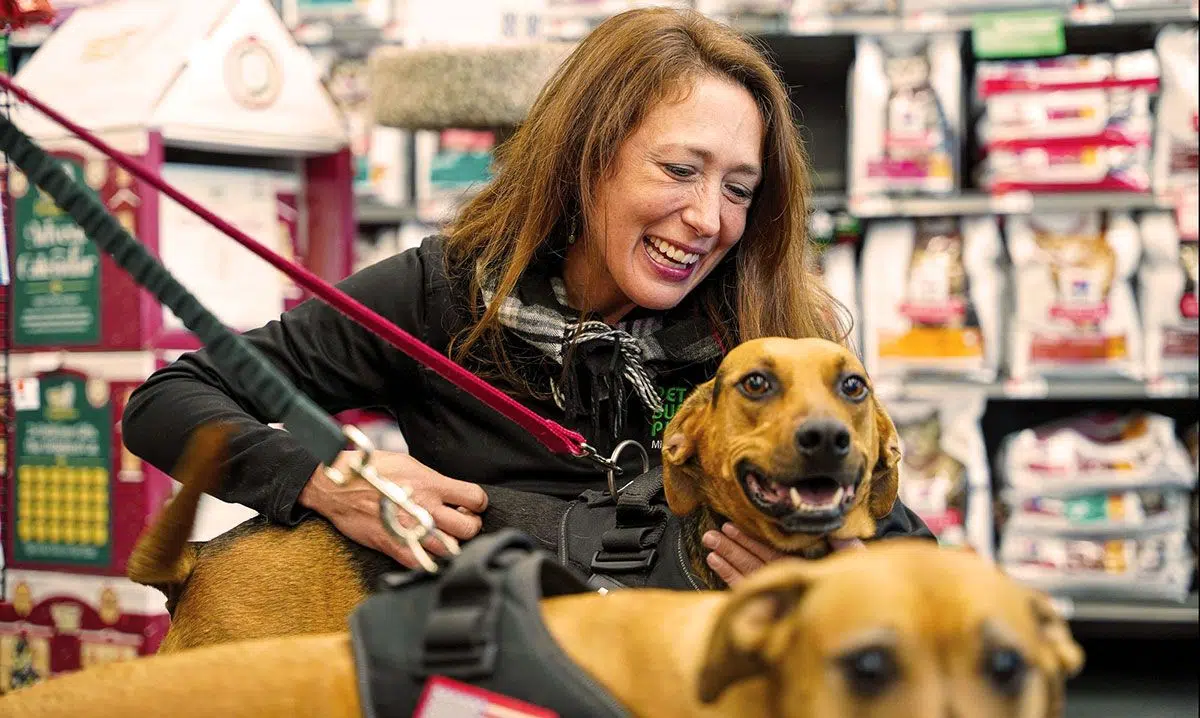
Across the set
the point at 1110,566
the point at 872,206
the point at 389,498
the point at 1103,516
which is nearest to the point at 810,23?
the point at 872,206

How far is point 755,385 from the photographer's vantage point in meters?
1.34

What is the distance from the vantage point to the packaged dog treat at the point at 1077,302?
10.8 feet

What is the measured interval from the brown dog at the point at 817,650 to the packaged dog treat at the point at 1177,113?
3.12 metres

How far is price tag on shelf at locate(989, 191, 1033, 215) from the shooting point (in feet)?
10.8

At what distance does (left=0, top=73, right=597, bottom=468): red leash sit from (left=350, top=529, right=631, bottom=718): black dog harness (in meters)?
0.62

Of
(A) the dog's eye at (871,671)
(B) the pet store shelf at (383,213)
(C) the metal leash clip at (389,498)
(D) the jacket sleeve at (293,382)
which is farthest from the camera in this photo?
(B) the pet store shelf at (383,213)

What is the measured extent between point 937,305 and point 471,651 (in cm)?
293

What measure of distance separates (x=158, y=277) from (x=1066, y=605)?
3.03 m

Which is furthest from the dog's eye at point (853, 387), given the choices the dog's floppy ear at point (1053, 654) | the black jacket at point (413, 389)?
the dog's floppy ear at point (1053, 654)

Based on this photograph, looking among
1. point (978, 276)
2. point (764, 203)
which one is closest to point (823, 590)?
point (764, 203)

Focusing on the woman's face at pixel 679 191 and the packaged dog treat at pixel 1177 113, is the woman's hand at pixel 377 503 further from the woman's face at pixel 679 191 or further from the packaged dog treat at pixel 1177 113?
the packaged dog treat at pixel 1177 113

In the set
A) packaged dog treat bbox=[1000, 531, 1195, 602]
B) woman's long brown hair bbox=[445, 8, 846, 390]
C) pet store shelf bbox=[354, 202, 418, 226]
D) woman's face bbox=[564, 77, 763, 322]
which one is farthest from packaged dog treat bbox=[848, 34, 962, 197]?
woman's face bbox=[564, 77, 763, 322]

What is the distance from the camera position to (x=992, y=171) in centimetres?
337

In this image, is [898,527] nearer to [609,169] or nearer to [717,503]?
[717,503]
